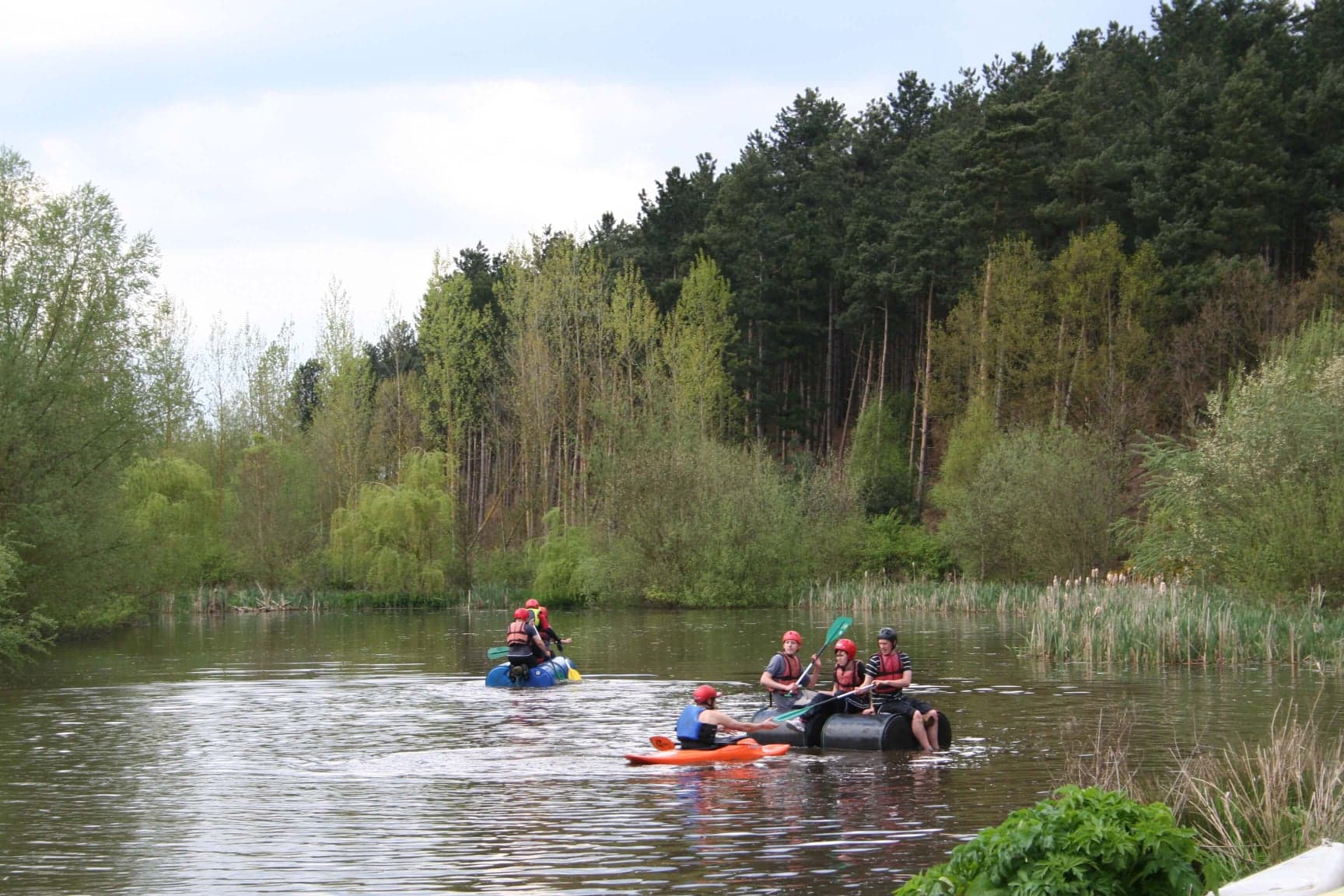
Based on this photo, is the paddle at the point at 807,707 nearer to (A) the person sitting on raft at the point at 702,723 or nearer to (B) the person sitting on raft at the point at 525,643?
(A) the person sitting on raft at the point at 702,723

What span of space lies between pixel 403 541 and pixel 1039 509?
25.2m

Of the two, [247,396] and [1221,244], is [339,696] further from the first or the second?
[247,396]

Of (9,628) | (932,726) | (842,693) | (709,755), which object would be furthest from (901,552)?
(709,755)

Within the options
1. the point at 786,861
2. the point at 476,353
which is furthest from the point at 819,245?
the point at 786,861

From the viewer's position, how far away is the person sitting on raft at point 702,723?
17328 mm

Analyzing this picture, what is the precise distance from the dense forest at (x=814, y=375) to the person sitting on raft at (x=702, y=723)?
59.3ft

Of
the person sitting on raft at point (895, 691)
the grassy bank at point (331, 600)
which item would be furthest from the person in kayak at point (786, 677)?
the grassy bank at point (331, 600)

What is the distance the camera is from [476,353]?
69.0 m

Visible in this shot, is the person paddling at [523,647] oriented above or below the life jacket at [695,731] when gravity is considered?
above

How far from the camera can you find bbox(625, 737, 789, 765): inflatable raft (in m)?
16.8

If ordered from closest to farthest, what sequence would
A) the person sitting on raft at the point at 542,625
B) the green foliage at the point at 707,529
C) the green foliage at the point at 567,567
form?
the person sitting on raft at the point at 542,625 < the green foliage at the point at 707,529 < the green foliage at the point at 567,567

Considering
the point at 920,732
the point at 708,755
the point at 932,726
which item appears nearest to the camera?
the point at 708,755

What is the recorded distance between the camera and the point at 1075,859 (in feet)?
22.2

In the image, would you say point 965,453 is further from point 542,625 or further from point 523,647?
point 523,647
